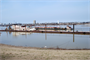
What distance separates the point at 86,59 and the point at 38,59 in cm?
306

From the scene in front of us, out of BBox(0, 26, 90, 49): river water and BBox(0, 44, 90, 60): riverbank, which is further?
BBox(0, 26, 90, 49): river water

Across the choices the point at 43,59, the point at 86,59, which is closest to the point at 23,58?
the point at 43,59

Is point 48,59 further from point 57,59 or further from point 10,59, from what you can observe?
point 10,59

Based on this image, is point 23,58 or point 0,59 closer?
point 0,59

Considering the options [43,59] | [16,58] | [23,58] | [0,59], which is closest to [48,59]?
[43,59]

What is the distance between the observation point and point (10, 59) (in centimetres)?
612

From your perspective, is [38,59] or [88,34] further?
[88,34]

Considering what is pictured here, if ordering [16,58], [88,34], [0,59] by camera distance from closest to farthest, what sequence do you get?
[0,59] → [16,58] → [88,34]

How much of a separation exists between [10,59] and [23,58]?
0.81 metres

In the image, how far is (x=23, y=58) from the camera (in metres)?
6.45

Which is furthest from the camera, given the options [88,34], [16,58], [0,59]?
[88,34]

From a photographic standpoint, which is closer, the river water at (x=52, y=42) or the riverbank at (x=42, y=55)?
the riverbank at (x=42, y=55)

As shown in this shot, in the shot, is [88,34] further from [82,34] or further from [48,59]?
[48,59]

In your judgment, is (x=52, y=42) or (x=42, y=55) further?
(x=52, y=42)
